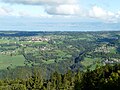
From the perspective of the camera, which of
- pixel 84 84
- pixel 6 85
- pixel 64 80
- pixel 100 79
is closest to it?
pixel 100 79

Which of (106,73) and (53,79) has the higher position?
(106,73)

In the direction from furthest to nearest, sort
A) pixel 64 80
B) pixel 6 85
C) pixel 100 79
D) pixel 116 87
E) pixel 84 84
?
1. pixel 6 85
2. pixel 64 80
3. pixel 84 84
4. pixel 100 79
5. pixel 116 87

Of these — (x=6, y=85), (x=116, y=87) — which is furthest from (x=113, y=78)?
(x=6, y=85)

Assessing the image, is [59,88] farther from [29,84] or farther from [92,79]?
[92,79]

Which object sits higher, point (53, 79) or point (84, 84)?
point (84, 84)

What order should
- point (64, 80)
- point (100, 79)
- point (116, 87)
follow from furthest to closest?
point (64, 80) → point (100, 79) → point (116, 87)

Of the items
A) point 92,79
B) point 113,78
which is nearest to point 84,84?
point 92,79

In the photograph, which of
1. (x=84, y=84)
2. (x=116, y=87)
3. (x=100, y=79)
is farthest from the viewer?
(x=84, y=84)

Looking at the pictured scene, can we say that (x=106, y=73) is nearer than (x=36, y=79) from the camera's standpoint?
Yes

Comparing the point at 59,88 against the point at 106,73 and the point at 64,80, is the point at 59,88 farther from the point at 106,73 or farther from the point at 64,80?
the point at 106,73
